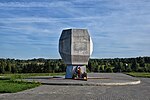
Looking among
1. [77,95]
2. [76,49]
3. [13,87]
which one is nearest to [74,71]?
[76,49]

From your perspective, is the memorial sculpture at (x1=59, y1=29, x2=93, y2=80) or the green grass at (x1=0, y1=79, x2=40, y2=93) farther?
the memorial sculpture at (x1=59, y1=29, x2=93, y2=80)

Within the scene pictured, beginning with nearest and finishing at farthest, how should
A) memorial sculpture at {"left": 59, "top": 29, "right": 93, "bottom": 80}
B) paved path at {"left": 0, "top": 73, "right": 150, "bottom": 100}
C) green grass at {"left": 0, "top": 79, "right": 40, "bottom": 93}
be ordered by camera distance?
paved path at {"left": 0, "top": 73, "right": 150, "bottom": 100}
green grass at {"left": 0, "top": 79, "right": 40, "bottom": 93}
memorial sculpture at {"left": 59, "top": 29, "right": 93, "bottom": 80}

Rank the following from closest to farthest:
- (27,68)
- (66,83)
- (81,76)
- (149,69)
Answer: (66,83)
(81,76)
(27,68)
(149,69)

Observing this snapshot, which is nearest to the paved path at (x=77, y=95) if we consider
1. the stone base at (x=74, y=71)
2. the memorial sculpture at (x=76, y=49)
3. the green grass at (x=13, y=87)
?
the green grass at (x=13, y=87)

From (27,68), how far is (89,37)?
1040 inches

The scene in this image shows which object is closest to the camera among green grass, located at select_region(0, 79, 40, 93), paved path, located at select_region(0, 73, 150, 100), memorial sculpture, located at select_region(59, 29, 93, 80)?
paved path, located at select_region(0, 73, 150, 100)

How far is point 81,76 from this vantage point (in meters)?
29.9

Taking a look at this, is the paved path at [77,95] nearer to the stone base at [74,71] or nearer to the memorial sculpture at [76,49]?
the stone base at [74,71]

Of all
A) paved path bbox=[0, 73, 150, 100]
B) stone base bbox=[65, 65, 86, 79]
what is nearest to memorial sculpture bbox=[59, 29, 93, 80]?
stone base bbox=[65, 65, 86, 79]

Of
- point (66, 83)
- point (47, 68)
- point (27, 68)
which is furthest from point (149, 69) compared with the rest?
point (66, 83)

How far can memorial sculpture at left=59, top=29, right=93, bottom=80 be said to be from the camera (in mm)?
30216

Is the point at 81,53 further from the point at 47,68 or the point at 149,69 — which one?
the point at 149,69

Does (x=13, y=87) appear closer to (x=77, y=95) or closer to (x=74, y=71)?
(x=77, y=95)

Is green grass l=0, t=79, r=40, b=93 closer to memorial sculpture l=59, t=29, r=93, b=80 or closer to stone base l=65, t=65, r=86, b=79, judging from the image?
stone base l=65, t=65, r=86, b=79
